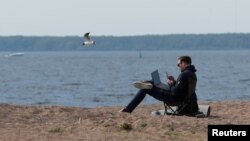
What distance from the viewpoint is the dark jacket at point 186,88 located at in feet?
51.0

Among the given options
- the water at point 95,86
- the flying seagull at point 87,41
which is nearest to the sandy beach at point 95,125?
the flying seagull at point 87,41

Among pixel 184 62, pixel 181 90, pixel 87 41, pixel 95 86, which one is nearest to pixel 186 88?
pixel 181 90

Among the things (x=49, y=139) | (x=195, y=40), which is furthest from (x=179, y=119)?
(x=195, y=40)

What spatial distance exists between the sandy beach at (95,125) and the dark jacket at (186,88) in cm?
48

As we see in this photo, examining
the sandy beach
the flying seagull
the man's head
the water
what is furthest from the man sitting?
the water

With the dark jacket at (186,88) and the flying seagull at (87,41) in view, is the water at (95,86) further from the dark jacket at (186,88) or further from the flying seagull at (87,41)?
the dark jacket at (186,88)

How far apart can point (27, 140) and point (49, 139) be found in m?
0.33

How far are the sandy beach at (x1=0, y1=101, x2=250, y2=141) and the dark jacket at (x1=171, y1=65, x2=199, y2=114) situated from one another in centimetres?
48

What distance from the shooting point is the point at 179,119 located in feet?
49.1

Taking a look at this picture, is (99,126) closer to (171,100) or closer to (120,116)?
(120,116)

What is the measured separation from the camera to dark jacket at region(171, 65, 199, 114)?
1555 cm

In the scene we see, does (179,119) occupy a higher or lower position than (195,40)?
lower

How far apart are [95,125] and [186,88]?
2521mm

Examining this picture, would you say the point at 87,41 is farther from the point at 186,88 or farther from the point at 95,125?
the point at 95,125
